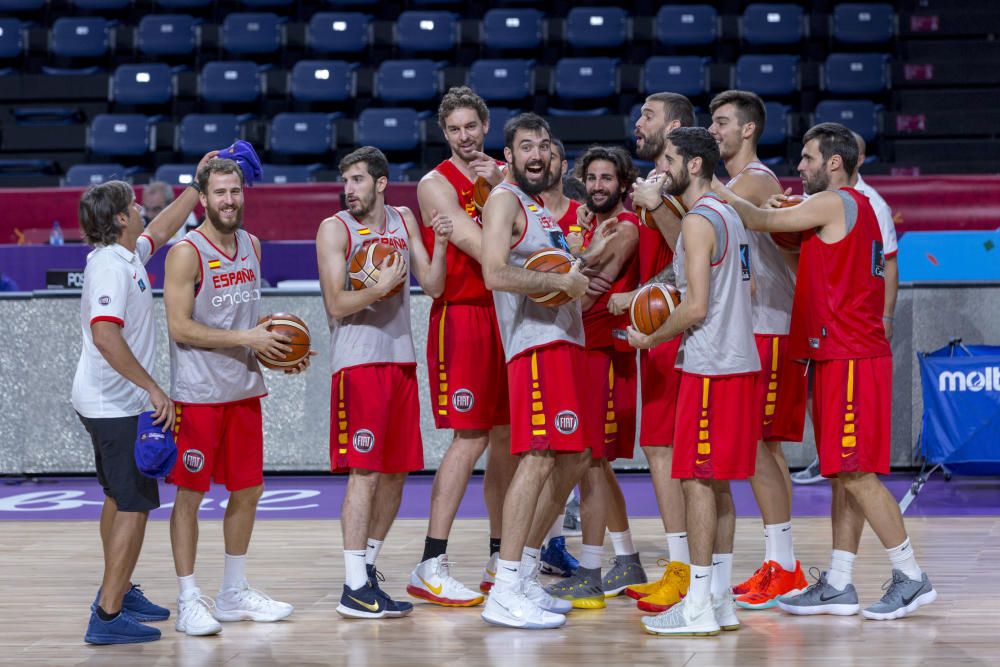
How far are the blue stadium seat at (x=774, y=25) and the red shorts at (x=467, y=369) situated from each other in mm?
9543

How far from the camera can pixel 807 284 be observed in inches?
218

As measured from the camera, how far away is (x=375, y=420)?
5.53 metres

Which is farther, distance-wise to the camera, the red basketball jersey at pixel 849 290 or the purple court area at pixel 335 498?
the purple court area at pixel 335 498

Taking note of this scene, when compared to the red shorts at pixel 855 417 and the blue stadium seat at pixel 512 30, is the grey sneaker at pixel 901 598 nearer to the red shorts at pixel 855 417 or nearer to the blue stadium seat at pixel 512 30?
the red shorts at pixel 855 417

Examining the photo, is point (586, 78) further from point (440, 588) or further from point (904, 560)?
point (904, 560)

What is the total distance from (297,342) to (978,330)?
5386 mm

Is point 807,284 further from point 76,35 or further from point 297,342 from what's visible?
point 76,35

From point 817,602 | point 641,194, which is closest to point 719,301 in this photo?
point 641,194

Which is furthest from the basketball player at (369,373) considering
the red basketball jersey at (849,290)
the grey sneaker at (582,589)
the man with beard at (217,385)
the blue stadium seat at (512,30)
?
the blue stadium seat at (512,30)

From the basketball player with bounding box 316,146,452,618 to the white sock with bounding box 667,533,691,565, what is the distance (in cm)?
117

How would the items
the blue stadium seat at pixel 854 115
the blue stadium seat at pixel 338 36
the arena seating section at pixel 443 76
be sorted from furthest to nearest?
the blue stadium seat at pixel 338 36, the arena seating section at pixel 443 76, the blue stadium seat at pixel 854 115

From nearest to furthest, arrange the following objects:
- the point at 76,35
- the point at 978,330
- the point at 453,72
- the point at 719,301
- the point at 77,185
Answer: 1. the point at 719,301
2. the point at 978,330
3. the point at 77,185
4. the point at 453,72
5. the point at 76,35

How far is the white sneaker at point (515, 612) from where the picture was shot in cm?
524

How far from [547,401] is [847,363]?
4.19ft
